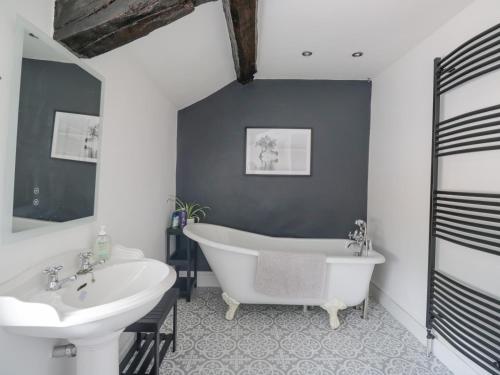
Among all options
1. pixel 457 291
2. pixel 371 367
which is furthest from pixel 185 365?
pixel 457 291

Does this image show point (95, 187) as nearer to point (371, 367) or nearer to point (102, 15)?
point (102, 15)

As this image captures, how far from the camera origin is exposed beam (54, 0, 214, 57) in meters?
1.03

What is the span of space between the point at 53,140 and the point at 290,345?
6.42 feet

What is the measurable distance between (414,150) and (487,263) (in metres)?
1.00

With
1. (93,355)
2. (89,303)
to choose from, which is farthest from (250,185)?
(93,355)

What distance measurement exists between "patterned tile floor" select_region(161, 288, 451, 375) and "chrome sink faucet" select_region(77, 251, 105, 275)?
0.91 m

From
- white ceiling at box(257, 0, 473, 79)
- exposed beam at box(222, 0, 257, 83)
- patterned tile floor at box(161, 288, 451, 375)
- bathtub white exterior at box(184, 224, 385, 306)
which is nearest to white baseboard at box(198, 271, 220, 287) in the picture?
patterned tile floor at box(161, 288, 451, 375)

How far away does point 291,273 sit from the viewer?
199cm

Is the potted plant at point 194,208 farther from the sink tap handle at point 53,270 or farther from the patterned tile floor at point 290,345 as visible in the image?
the sink tap handle at point 53,270

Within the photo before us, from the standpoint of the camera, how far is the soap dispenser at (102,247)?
51.1 inches

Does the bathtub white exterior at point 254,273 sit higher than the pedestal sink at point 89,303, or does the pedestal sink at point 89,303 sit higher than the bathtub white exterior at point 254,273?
the pedestal sink at point 89,303

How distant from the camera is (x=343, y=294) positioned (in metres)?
2.07

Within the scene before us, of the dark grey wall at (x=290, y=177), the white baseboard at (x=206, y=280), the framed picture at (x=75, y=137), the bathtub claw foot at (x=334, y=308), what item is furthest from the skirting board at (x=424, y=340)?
the framed picture at (x=75, y=137)

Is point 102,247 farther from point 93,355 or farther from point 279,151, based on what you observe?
point 279,151
